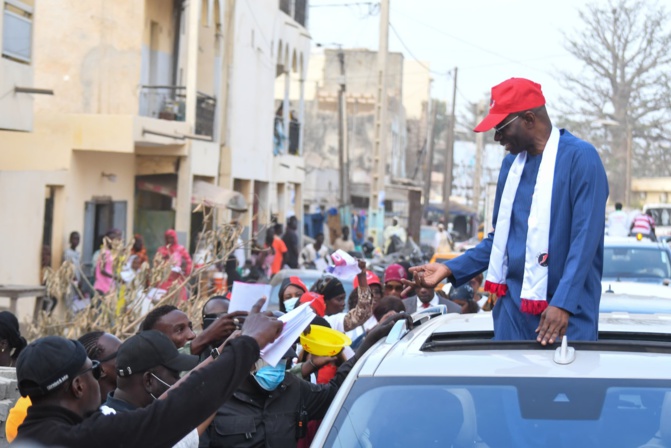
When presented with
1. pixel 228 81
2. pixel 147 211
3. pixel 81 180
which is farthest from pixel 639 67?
pixel 81 180

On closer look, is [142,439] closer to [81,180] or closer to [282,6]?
[81,180]

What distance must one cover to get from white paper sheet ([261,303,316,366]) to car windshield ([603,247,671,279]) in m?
8.83

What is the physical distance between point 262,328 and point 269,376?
1211 mm

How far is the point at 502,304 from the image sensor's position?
193 inches

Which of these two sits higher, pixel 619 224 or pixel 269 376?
pixel 619 224

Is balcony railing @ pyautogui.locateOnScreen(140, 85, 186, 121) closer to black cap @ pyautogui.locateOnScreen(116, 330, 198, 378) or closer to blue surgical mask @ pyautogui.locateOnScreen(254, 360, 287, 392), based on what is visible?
blue surgical mask @ pyautogui.locateOnScreen(254, 360, 287, 392)

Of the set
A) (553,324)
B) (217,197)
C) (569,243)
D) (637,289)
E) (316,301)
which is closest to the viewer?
(553,324)

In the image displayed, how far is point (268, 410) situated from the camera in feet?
16.8

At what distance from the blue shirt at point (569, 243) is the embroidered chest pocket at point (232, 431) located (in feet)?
3.81

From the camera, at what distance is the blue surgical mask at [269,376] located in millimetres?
5043

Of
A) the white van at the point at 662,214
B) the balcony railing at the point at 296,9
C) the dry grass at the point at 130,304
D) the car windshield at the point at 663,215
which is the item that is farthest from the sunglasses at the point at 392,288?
the car windshield at the point at 663,215

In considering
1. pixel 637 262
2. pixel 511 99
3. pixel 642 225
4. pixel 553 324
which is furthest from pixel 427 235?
pixel 553 324

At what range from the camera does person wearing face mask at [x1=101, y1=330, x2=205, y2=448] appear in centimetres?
428

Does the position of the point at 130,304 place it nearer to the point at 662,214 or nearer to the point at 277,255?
the point at 277,255
